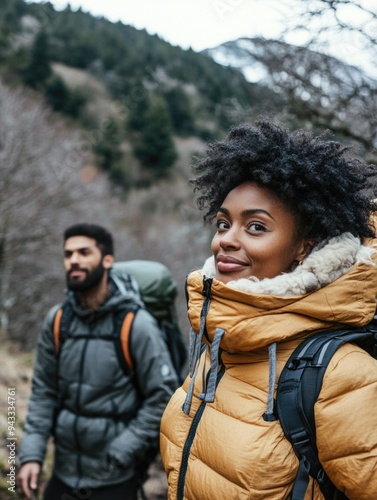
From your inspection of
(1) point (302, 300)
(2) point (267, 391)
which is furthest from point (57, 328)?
(1) point (302, 300)

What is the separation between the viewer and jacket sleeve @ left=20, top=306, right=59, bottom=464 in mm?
3186

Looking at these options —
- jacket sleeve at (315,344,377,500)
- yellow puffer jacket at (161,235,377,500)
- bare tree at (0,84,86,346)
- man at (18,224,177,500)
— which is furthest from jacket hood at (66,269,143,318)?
bare tree at (0,84,86,346)

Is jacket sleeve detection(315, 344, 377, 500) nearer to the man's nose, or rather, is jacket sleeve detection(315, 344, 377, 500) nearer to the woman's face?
the woman's face

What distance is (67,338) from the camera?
3260 millimetres

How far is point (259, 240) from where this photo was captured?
1.68 meters

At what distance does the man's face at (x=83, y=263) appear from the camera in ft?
11.4

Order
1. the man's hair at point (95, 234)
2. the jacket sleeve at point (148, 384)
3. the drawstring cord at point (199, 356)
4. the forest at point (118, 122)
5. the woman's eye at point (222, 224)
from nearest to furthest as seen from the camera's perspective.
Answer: the drawstring cord at point (199, 356) < the woman's eye at point (222, 224) < the jacket sleeve at point (148, 384) < the man's hair at point (95, 234) < the forest at point (118, 122)

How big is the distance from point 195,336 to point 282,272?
44 centimetres

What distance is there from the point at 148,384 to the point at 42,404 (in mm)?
786

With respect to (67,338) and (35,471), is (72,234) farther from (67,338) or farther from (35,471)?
(35,471)

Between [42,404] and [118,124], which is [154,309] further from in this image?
[118,124]

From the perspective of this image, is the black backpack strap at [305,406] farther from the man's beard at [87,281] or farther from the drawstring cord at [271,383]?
the man's beard at [87,281]

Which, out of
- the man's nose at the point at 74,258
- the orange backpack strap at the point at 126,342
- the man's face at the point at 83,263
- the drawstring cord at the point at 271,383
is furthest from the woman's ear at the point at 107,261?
the drawstring cord at the point at 271,383

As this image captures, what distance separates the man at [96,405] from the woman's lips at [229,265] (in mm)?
1493
